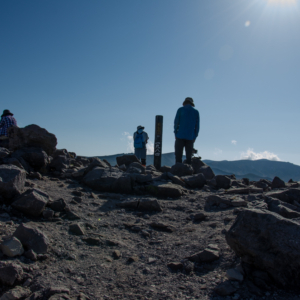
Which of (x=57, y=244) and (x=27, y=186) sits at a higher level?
(x=27, y=186)

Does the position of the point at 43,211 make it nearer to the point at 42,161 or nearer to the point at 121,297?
the point at 121,297

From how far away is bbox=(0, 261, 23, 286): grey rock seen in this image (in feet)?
6.01

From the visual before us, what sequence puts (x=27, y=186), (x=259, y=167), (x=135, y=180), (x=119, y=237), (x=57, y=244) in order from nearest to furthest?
(x=57, y=244) → (x=119, y=237) → (x=27, y=186) → (x=135, y=180) → (x=259, y=167)

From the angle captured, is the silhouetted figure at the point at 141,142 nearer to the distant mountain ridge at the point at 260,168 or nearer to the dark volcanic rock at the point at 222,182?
the dark volcanic rock at the point at 222,182

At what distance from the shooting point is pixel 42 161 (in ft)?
17.6

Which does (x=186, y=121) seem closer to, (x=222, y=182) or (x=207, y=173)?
(x=207, y=173)

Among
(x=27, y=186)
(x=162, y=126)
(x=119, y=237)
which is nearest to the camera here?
(x=119, y=237)

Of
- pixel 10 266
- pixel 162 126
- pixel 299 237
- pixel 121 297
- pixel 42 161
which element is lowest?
pixel 121 297

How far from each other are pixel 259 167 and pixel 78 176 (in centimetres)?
1859

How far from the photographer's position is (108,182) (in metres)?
4.92

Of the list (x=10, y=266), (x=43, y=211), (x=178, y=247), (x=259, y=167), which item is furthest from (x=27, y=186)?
(x=259, y=167)

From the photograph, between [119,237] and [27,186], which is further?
[27,186]

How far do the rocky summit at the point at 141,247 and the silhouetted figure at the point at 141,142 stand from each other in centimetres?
645

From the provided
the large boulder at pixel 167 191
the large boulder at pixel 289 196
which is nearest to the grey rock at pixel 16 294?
the large boulder at pixel 167 191
